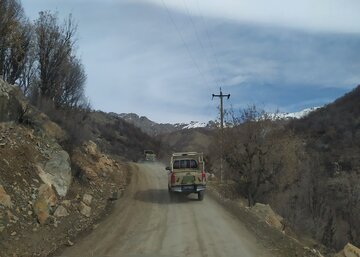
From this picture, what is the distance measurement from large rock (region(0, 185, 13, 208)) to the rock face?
19.4 feet

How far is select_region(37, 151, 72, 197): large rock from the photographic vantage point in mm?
21172

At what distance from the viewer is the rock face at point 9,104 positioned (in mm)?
21969

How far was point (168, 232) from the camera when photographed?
19625 millimetres

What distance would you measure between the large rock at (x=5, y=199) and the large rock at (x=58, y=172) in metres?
3.57

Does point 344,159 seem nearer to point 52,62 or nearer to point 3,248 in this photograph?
point 52,62

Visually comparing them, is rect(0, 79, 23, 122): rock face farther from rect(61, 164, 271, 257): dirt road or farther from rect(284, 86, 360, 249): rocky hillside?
rect(284, 86, 360, 249): rocky hillside

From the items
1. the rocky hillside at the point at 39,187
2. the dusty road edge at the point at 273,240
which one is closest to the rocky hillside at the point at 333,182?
the dusty road edge at the point at 273,240

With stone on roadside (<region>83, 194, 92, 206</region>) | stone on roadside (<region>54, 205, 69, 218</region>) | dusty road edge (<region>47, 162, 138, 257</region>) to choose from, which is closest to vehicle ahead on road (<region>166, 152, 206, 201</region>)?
dusty road edge (<region>47, 162, 138, 257</region>)

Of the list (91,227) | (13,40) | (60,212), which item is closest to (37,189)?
(60,212)

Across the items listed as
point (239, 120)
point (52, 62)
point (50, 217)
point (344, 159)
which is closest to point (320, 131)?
point (344, 159)

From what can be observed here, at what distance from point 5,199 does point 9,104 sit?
702 centimetres

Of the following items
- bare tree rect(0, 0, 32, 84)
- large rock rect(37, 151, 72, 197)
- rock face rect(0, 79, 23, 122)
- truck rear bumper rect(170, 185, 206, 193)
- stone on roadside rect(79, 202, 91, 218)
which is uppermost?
bare tree rect(0, 0, 32, 84)

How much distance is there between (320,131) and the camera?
373ft

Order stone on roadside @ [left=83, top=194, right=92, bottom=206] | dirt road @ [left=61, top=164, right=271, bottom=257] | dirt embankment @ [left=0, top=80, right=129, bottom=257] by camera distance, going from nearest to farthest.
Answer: dirt embankment @ [left=0, top=80, right=129, bottom=257], dirt road @ [left=61, top=164, right=271, bottom=257], stone on roadside @ [left=83, top=194, right=92, bottom=206]
